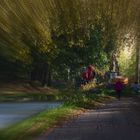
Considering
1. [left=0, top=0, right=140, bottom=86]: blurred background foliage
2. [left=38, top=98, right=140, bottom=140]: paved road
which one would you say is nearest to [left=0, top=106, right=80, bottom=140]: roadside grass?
[left=38, top=98, right=140, bottom=140]: paved road

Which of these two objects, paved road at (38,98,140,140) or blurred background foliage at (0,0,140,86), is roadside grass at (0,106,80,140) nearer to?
paved road at (38,98,140,140)

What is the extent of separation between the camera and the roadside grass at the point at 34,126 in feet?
41.2

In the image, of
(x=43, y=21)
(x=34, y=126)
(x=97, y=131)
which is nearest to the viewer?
(x=43, y=21)

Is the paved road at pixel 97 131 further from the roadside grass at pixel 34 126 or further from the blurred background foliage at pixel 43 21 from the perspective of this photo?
the blurred background foliage at pixel 43 21

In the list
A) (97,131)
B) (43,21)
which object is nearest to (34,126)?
(97,131)

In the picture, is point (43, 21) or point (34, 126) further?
point (34, 126)

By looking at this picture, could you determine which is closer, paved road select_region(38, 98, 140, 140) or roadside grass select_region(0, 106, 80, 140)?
roadside grass select_region(0, 106, 80, 140)

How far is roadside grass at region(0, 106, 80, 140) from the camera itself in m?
12.6

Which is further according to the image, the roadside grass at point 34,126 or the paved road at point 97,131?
the paved road at point 97,131

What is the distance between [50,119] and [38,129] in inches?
126

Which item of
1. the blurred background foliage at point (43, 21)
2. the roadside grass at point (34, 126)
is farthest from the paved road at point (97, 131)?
the blurred background foliage at point (43, 21)

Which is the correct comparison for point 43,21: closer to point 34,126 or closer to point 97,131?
point 97,131

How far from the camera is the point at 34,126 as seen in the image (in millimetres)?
15641

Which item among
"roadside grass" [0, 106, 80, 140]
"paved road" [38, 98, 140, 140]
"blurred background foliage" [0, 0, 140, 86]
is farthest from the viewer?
"paved road" [38, 98, 140, 140]
